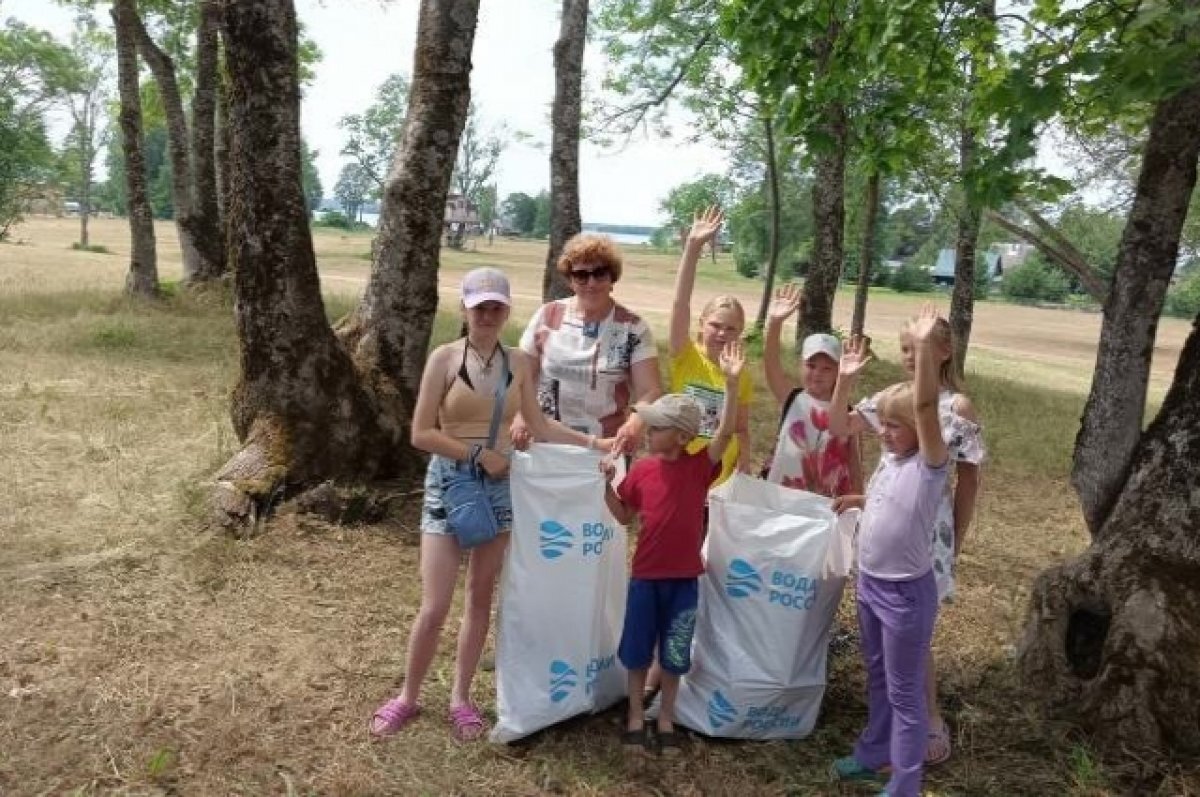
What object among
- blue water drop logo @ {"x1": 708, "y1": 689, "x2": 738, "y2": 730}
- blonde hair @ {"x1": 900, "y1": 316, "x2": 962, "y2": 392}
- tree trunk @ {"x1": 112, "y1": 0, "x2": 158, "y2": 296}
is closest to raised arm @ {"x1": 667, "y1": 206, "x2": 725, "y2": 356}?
blonde hair @ {"x1": 900, "y1": 316, "x2": 962, "y2": 392}

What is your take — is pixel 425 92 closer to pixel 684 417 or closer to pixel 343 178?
pixel 684 417

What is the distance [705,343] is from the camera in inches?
164

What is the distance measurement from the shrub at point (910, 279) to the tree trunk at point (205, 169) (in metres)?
58.2

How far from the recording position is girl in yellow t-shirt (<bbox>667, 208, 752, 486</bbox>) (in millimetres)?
4039

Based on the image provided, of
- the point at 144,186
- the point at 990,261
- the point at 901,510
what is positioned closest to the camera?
the point at 901,510

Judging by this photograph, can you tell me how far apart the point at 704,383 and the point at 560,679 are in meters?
1.36

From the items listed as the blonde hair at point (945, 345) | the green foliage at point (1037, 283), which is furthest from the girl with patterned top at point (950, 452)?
the green foliage at point (1037, 283)

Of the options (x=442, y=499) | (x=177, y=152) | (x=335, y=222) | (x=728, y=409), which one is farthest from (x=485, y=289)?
(x=335, y=222)

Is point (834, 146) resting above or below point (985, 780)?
above

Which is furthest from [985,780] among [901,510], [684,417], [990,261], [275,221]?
[990,261]

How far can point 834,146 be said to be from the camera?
4.75 m

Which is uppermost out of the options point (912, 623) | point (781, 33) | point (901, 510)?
point (781, 33)

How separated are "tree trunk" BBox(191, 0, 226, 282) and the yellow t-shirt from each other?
48.3 feet

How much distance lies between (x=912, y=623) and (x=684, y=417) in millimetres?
1092
